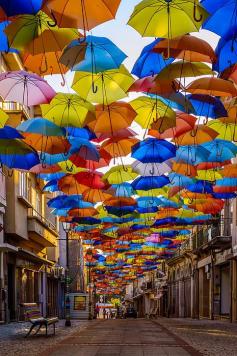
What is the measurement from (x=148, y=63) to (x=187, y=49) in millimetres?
1267

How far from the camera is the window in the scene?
31.6 meters

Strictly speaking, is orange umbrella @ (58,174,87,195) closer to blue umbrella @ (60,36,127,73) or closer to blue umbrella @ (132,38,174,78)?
blue umbrella @ (132,38,174,78)

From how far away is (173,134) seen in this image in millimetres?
14789

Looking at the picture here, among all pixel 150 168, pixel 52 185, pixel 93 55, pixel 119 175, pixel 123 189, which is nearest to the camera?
pixel 93 55

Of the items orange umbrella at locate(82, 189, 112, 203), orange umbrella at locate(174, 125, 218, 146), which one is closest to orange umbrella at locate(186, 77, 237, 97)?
orange umbrella at locate(174, 125, 218, 146)

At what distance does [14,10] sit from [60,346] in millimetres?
9300

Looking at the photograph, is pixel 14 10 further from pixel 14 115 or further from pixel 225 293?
pixel 225 293

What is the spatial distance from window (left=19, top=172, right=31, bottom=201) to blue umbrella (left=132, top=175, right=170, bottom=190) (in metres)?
11.3

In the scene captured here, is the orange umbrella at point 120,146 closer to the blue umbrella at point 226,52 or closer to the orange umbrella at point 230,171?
the orange umbrella at point 230,171

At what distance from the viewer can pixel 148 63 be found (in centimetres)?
1130

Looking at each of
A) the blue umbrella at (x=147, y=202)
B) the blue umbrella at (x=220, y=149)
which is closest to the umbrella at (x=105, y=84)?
the blue umbrella at (x=220, y=149)

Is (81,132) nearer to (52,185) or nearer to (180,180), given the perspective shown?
(52,185)

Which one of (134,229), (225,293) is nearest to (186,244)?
(225,293)

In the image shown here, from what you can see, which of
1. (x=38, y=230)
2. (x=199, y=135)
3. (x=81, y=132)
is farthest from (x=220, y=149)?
(x=38, y=230)
